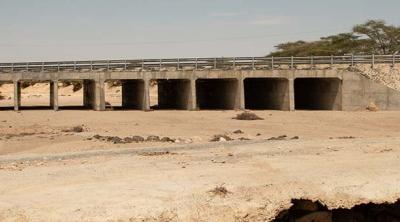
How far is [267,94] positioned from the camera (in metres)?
46.0

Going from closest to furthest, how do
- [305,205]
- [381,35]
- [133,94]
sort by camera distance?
[305,205] → [133,94] → [381,35]

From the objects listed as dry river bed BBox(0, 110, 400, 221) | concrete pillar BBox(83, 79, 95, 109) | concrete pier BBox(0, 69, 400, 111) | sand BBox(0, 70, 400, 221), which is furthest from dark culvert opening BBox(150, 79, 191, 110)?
dry river bed BBox(0, 110, 400, 221)

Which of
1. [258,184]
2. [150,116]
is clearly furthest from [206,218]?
[150,116]

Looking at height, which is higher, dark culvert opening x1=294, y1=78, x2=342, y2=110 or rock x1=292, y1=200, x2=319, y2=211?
dark culvert opening x1=294, y1=78, x2=342, y2=110

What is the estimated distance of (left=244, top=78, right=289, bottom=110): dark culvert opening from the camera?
1670 inches

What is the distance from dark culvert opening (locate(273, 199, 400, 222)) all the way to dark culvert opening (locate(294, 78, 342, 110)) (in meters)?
29.8

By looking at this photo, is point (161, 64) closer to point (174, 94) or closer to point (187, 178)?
point (174, 94)

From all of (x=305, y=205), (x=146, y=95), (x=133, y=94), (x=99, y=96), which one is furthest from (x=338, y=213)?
(x=133, y=94)

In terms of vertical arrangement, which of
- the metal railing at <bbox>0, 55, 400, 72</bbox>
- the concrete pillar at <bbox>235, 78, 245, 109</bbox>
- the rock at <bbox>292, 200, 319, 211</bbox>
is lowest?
the rock at <bbox>292, 200, 319, 211</bbox>

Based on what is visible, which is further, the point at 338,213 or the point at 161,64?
the point at 161,64

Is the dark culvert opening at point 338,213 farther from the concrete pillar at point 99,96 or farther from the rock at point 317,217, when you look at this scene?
the concrete pillar at point 99,96

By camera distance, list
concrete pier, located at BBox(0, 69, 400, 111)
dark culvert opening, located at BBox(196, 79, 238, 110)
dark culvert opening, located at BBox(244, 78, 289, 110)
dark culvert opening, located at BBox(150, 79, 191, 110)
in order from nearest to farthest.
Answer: concrete pier, located at BBox(0, 69, 400, 111)
dark culvert opening, located at BBox(244, 78, 289, 110)
dark culvert opening, located at BBox(196, 79, 238, 110)
dark culvert opening, located at BBox(150, 79, 191, 110)

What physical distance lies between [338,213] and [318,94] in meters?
33.8

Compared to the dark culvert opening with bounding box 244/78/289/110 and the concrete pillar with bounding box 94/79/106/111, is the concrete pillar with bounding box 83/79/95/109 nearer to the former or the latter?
the concrete pillar with bounding box 94/79/106/111
